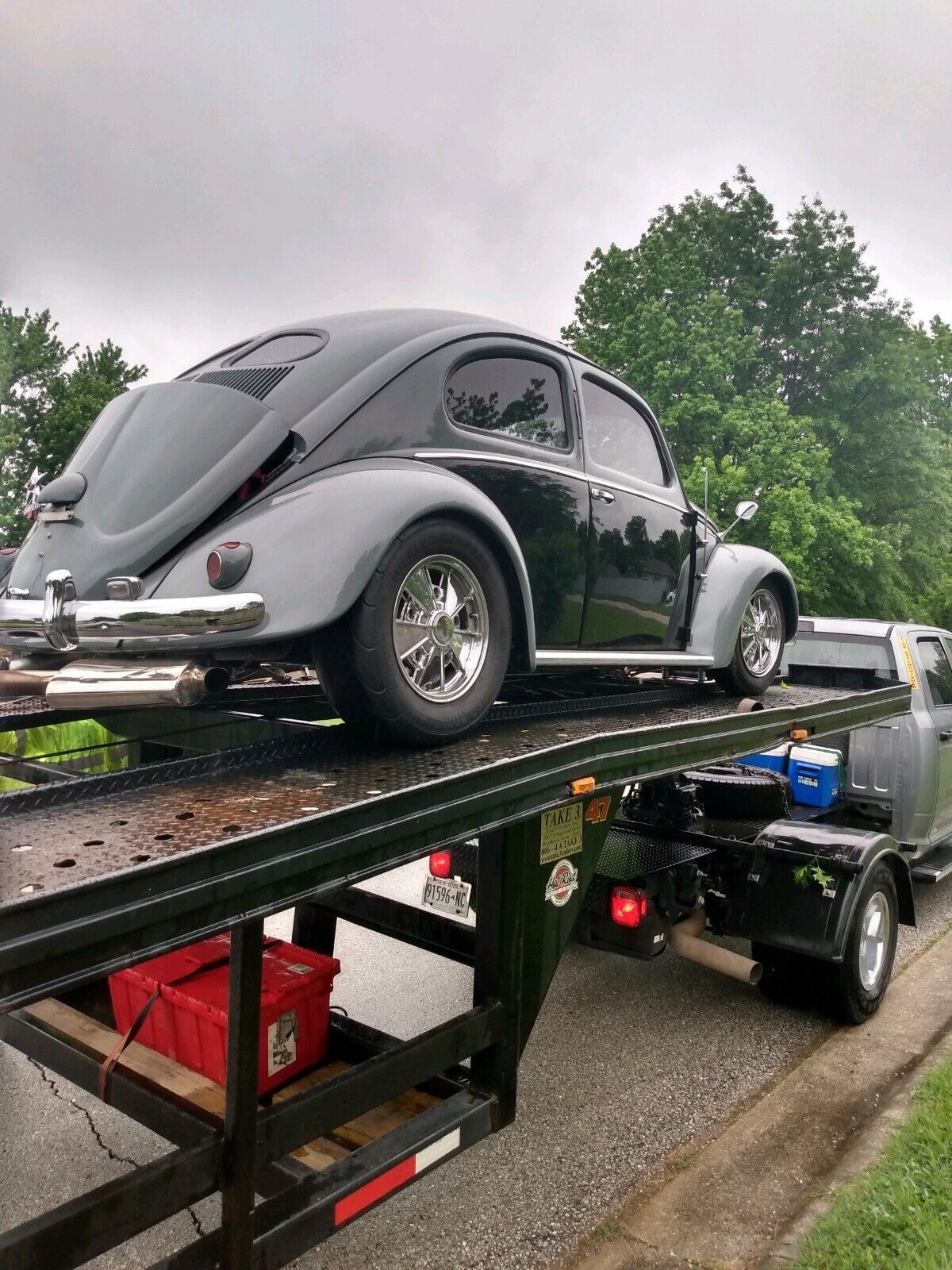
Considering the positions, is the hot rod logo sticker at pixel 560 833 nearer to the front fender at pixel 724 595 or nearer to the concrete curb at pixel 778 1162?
the concrete curb at pixel 778 1162

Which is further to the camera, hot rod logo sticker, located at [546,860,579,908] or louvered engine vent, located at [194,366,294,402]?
louvered engine vent, located at [194,366,294,402]

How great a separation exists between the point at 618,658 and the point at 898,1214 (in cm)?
203

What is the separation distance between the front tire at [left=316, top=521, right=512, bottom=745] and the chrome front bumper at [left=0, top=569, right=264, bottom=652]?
27cm

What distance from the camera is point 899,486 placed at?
25.4 m

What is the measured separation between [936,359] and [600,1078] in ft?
A: 95.2

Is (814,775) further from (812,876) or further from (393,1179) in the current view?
(393,1179)

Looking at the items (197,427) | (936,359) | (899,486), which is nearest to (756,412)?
(899,486)

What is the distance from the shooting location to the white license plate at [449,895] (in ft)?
12.8

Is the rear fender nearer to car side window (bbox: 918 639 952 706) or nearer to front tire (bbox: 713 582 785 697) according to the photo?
front tire (bbox: 713 582 785 697)

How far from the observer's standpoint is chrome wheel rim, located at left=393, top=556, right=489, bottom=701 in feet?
9.71

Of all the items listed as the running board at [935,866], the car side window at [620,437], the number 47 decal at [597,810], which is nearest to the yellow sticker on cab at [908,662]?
the running board at [935,866]

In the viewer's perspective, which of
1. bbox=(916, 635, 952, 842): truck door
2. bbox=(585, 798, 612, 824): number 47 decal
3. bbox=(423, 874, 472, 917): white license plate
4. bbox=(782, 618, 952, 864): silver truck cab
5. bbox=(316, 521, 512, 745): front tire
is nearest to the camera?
bbox=(316, 521, 512, 745): front tire

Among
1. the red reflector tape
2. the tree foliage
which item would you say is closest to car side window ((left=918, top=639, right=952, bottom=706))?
the red reflector tape

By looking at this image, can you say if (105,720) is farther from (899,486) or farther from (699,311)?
(899,486)
